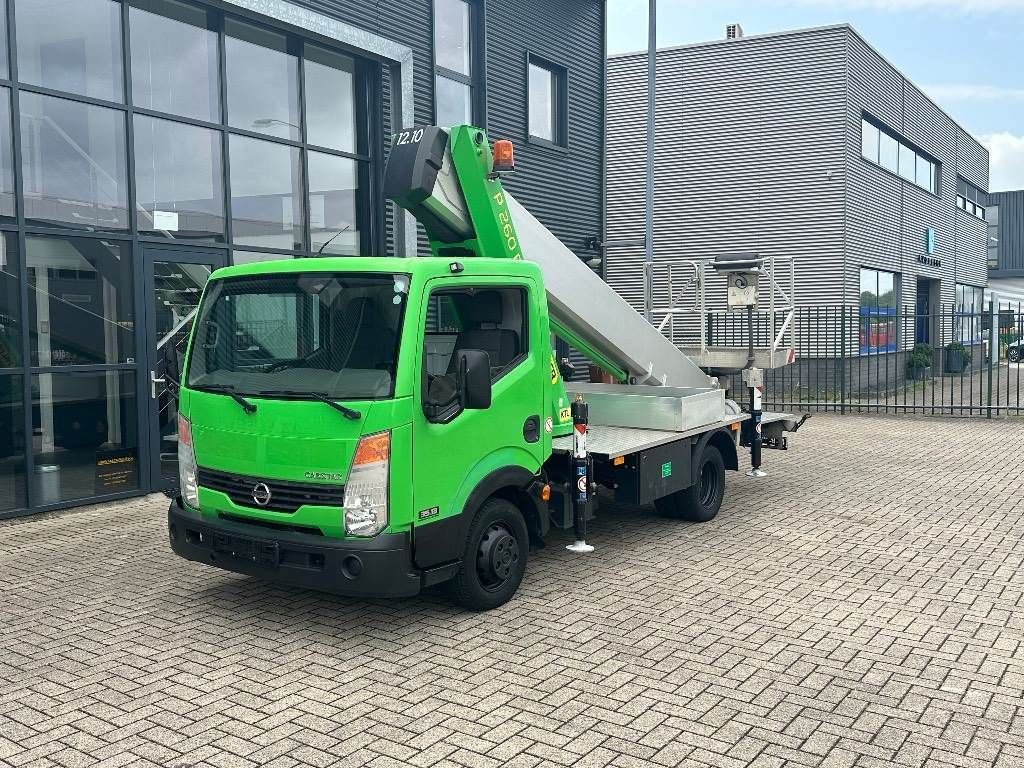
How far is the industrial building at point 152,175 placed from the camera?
9000 millimetres

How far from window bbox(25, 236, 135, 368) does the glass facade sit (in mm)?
14

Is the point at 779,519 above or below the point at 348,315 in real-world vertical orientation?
below

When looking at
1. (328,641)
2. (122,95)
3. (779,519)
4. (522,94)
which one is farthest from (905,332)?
(328,641)

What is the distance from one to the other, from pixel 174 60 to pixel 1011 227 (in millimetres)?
45997

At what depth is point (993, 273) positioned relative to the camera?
153 ft

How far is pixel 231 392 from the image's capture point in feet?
19.1

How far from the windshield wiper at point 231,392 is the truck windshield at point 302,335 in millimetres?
20

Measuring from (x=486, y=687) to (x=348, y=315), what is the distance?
7.47 feet

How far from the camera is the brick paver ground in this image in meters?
4.30

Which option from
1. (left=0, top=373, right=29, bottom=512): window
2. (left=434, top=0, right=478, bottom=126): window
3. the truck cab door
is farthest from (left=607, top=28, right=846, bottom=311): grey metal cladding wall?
(left=0, top=373, right=29, bottom=512): window

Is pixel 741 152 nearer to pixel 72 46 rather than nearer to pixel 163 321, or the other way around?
pixel 163 321

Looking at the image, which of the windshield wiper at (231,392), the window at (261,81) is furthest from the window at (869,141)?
the windshield wiper at (231,392)

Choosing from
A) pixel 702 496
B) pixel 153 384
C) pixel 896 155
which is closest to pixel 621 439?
pixel 702 496

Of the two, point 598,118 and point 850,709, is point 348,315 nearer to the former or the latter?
point 850,709
